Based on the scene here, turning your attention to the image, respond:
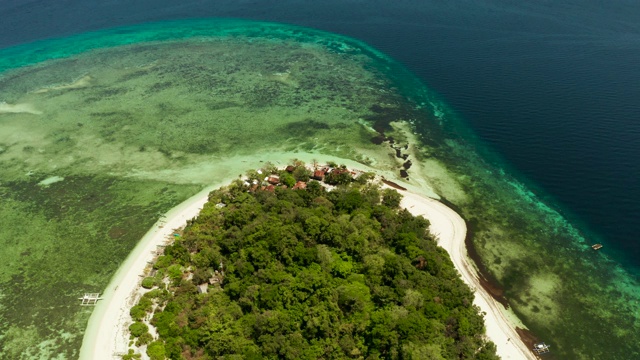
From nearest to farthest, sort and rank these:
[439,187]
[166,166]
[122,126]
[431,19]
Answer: [439,187]
[166,166]
[122,126]
[431,19]

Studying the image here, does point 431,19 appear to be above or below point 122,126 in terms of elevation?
above

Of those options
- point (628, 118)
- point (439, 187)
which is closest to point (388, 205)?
point (439, 187)

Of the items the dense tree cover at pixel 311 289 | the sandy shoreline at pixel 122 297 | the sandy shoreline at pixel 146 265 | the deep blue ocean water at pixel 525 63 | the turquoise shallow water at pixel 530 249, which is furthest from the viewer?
the deep blue ocean water at pixel 525 63

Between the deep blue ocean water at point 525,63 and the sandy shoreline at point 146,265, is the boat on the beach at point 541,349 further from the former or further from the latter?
the deep blue ocean water at point 525,63

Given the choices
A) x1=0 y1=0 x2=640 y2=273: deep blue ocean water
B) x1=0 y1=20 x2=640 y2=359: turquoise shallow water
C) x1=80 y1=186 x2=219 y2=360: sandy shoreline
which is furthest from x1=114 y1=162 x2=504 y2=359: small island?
x1=0 y1=0 x2=640 y2=273: deep blue ocean water

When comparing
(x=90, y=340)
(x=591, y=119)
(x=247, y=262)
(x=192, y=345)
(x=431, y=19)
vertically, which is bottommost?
(x=90, y=340)

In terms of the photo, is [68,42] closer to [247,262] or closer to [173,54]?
[173,54]

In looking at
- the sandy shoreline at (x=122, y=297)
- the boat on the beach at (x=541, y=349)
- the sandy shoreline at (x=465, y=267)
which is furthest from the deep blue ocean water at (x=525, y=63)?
the sandy shoreline at (x=122, y=297)
